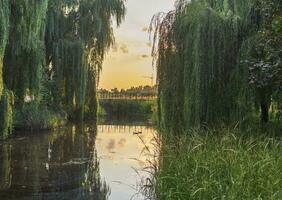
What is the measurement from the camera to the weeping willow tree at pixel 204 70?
8672 millimetres

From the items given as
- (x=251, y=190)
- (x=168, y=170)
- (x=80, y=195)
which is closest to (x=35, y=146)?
(x=80, y=195)

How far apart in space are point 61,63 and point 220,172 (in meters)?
15.7

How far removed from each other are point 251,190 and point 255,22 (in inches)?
197

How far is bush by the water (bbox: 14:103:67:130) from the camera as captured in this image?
61.3ft

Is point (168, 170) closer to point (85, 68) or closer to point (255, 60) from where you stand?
point (255, 60)

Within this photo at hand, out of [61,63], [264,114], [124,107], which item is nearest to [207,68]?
[264,114]

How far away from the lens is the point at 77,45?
2028 centimetres

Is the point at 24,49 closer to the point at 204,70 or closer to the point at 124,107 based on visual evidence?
the point at 204,70

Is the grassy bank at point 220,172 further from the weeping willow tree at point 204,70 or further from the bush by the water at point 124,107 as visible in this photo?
the bush by the water at point 124,107

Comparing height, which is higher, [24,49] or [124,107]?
[24,49]

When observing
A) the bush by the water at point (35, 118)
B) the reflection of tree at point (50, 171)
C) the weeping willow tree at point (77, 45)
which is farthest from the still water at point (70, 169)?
the weeping willow tree at point (77, 45)

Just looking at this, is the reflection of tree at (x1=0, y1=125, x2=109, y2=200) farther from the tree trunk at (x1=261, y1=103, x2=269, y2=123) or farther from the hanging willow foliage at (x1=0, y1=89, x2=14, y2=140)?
the tree trunk at (x1=261, y1=103, x2=269, y2=123)

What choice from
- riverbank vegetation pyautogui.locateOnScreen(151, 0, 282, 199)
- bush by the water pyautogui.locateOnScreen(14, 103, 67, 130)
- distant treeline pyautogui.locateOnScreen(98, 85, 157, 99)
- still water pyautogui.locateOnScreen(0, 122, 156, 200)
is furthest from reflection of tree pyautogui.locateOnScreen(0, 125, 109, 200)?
distant treeline pyautogui.locateOnScreen(98, 85, 157, 99)

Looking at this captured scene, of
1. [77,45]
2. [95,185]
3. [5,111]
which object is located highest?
[77,45]
